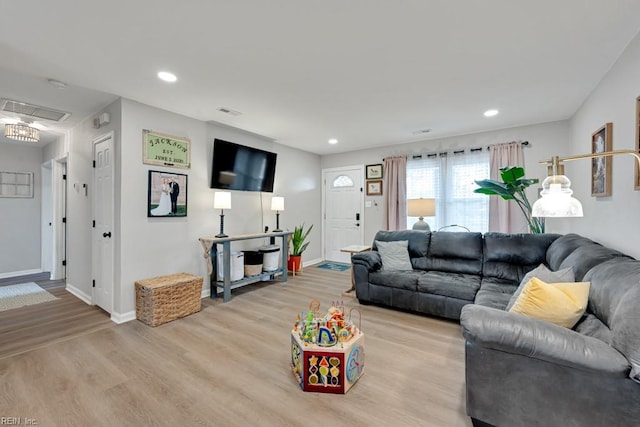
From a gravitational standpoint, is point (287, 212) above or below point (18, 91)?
below

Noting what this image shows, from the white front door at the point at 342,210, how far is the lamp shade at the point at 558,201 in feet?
14.5

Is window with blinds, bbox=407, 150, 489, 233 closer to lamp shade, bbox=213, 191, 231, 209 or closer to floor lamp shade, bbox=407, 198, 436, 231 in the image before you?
floor lamp shade, bbox=407, 198, 436, 231

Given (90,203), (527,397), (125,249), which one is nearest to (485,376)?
(527,397)

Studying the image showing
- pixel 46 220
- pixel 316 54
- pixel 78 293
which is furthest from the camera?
pixel 46 220

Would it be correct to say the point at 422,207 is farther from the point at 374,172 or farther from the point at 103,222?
the point at 103,222

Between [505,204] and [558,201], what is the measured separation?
10.9 ft

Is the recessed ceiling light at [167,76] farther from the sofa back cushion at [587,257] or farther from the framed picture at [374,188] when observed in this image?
the framed picture at [374,188]

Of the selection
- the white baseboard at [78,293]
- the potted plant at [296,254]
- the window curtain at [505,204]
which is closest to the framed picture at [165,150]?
the white baseboard at [78,293]

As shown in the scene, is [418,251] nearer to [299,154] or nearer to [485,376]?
[485,376]

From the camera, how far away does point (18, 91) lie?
285 centimetres

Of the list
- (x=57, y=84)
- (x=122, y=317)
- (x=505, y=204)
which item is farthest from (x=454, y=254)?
(x=57, y=84)

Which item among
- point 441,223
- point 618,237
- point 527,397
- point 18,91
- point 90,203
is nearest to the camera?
point 527,397

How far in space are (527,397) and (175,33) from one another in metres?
3.01

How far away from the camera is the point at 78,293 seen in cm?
393
